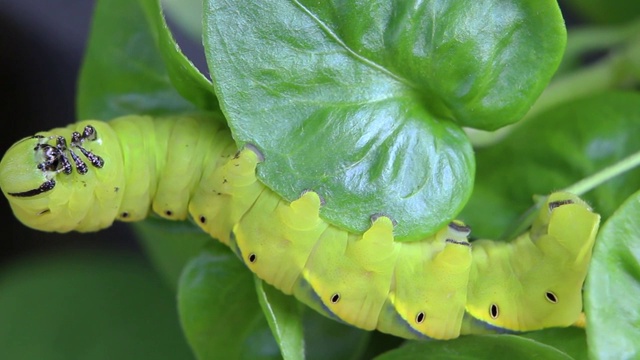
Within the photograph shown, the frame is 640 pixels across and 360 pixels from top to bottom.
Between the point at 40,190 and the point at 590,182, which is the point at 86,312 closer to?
the point at 40,190

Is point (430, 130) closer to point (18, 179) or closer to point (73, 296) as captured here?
point (18, 179)

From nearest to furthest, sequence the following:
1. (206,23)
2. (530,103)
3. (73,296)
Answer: (206,23) < (530,103) < (73,296)

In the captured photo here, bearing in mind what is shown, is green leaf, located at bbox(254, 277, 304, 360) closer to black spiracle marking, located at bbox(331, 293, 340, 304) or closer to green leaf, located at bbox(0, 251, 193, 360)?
black spiracle marking, located at bbox(331, 293, 340, 304)

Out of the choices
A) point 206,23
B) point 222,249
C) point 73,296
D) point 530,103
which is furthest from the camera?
point 73,296

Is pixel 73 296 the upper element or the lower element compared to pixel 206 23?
lower

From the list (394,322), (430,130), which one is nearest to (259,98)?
(430,130)

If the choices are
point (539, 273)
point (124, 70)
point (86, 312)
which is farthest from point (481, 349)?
point (86, 312)

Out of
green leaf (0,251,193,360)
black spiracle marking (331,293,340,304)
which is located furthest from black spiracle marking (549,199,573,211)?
green leaf (0,251,193,360)
